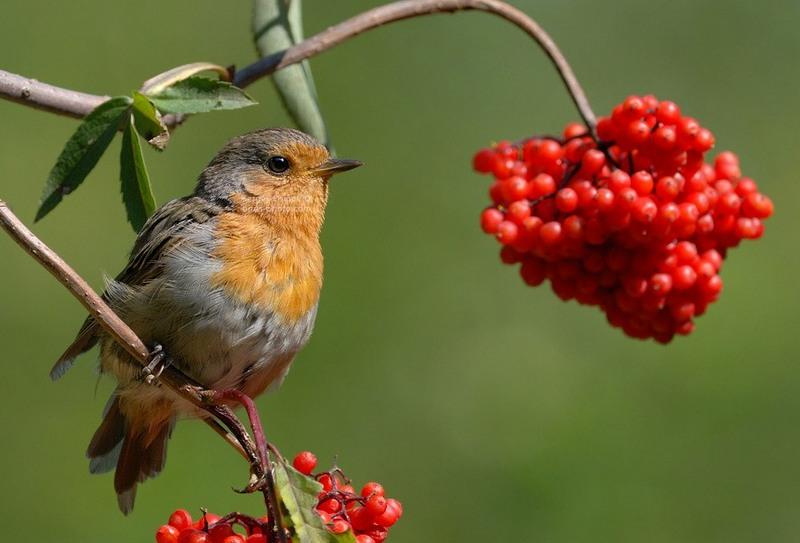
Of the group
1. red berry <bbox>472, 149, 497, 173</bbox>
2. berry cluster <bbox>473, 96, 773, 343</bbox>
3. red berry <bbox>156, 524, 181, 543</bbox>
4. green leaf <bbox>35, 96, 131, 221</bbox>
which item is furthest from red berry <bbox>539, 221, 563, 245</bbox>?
red berry <bbox>156, 524, 181, 543</bbox>

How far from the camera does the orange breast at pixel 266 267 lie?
3945mm

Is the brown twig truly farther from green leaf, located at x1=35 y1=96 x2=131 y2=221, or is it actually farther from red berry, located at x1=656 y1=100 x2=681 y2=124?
red berry, located at x1=656 y1=100 x2=681 y2=124

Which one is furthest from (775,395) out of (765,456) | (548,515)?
(548,515)

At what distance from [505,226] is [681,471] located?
10.4 ft

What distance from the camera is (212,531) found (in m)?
2.92

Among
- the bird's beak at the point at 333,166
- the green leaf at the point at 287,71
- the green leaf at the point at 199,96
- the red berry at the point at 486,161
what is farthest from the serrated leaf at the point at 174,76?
the red berry at the point at 486,161

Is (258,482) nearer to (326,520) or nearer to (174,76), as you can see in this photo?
(326,520)

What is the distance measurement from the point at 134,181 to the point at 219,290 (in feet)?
2.01

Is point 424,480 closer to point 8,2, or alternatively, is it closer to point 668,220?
point 668,220

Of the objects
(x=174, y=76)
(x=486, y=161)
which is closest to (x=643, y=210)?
(x=486, y=161)

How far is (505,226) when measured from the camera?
393cm

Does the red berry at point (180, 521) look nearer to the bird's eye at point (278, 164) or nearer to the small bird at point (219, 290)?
the small bird at point (219, 290)

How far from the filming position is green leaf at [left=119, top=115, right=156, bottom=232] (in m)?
3.33

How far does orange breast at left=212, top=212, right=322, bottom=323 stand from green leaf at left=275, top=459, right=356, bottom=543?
1.28 m
